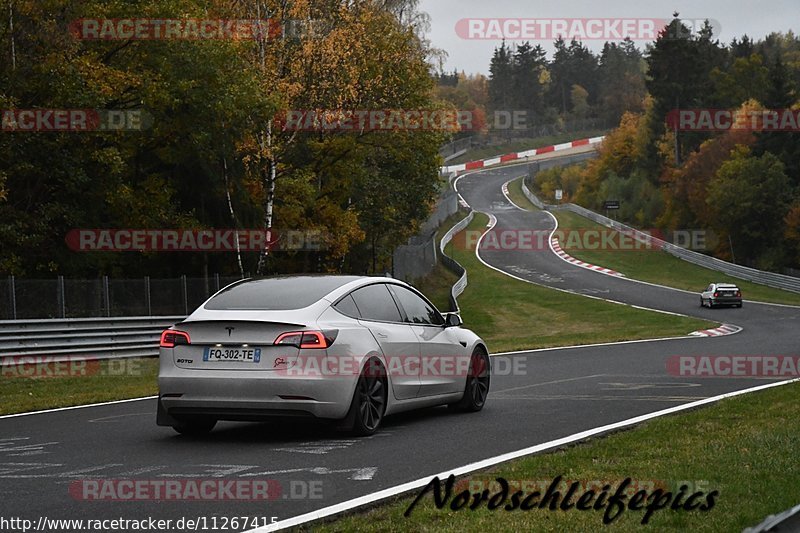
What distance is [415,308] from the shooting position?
1241 centimetres

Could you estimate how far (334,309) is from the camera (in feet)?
35.4

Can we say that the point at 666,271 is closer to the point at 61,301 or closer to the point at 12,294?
the point at 61,301

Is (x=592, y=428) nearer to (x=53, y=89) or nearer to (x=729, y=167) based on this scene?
(x=53, y=89)

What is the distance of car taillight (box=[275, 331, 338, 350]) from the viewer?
400 inches

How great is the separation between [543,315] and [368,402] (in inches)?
1644

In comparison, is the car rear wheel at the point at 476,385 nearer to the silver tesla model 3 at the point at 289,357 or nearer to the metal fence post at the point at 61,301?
the silver tesla model 3 at the point at 289,357

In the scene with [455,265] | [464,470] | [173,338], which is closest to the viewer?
[464,470]

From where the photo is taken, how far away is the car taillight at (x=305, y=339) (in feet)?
33.3

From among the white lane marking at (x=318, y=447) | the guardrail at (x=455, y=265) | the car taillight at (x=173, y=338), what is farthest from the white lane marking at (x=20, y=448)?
the guardrail at (x=455, y=265)

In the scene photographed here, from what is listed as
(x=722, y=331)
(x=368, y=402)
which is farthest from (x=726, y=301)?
(x=368, y=402)

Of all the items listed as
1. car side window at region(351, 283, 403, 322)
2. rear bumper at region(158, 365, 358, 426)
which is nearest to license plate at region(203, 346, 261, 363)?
rear bumper at region(158, 365, 358, 426)

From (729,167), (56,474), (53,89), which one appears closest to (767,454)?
(56,474)

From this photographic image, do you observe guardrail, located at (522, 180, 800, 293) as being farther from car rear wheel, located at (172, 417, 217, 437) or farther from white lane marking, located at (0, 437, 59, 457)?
white lane marking, located at (0, 437, 59, 457)

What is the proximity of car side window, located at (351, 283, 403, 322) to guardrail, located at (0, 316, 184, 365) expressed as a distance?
13154 millimetres
